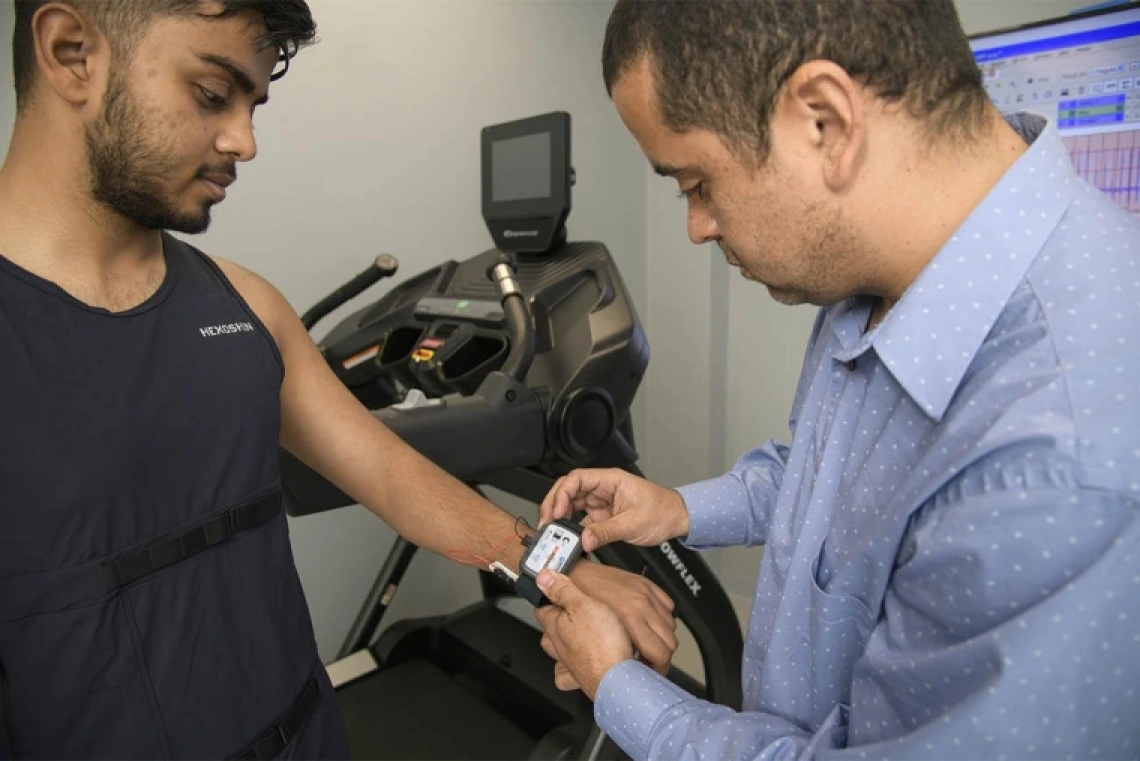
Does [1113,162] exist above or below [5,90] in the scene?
below

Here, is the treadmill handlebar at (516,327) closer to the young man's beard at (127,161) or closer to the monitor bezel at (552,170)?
the monitor bezel at (552,170)

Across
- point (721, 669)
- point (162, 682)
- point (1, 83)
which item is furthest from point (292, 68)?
point (721, 669)

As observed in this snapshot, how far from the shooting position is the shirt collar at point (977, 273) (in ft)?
2.29

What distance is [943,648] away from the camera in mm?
641

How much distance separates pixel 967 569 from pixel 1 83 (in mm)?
2312

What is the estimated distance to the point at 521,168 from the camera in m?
1.99

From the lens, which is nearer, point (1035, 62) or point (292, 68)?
point (1035, 62)

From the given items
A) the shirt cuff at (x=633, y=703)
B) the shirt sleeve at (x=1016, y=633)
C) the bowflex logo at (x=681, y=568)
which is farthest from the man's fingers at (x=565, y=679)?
the bowflex logo at (x=681, y=568)

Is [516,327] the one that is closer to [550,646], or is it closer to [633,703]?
[550,646]

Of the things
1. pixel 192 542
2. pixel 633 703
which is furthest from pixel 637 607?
pixel 192 542

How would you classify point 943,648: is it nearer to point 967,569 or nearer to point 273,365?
point 967,569

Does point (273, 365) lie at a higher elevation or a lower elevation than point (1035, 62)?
lower

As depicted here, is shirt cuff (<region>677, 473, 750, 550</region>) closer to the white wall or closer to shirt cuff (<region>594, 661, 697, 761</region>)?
shirt cuff (<region>594, 661, 697, 761</region>)

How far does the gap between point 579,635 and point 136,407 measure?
25.9 inches
